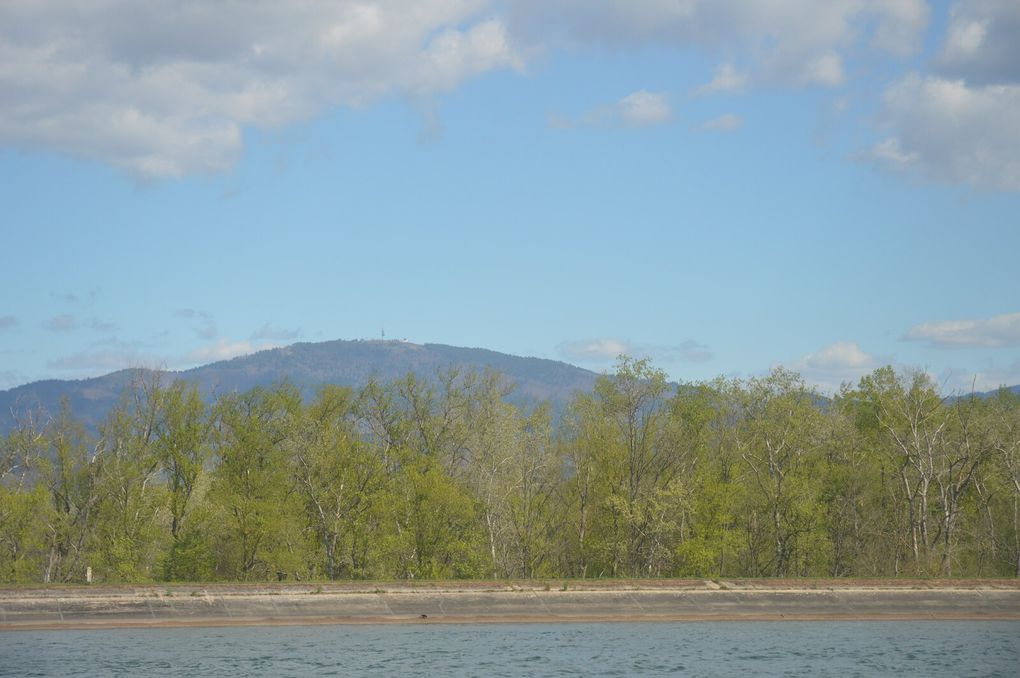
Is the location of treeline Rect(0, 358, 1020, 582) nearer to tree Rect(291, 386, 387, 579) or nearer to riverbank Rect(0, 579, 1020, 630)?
tree Rect(291, 386, 387, 579)

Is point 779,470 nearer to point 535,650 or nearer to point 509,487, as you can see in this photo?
point 509,487

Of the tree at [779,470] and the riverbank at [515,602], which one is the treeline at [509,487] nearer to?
the tree at [779,470]

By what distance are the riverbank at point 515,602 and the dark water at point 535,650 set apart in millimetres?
1778

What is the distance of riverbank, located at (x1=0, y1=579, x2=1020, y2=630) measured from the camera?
57.4 metres

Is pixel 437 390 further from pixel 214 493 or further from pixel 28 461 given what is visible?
A: pixel 28 461

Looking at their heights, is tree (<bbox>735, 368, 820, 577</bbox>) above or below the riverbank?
above

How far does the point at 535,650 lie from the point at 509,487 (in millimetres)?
23716

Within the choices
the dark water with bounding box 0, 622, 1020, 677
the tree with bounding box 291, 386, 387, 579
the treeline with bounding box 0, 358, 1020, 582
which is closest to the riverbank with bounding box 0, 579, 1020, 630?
the dark water with bounding box 0, 622, 1020, 677

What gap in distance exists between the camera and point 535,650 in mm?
49812

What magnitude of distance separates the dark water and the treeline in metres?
13.5

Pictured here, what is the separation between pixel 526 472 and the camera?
248 ft

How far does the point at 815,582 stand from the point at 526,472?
20.3 m

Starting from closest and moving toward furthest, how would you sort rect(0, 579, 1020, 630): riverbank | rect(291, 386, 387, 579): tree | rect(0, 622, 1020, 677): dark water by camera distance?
1. rect(0, 622, 1020, 677): dark water
2. rect(0, 579, 1020, 630): riverbank
3. rect(291, 386, 387, 579): tree

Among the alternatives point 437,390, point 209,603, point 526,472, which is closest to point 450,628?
point 209,603
